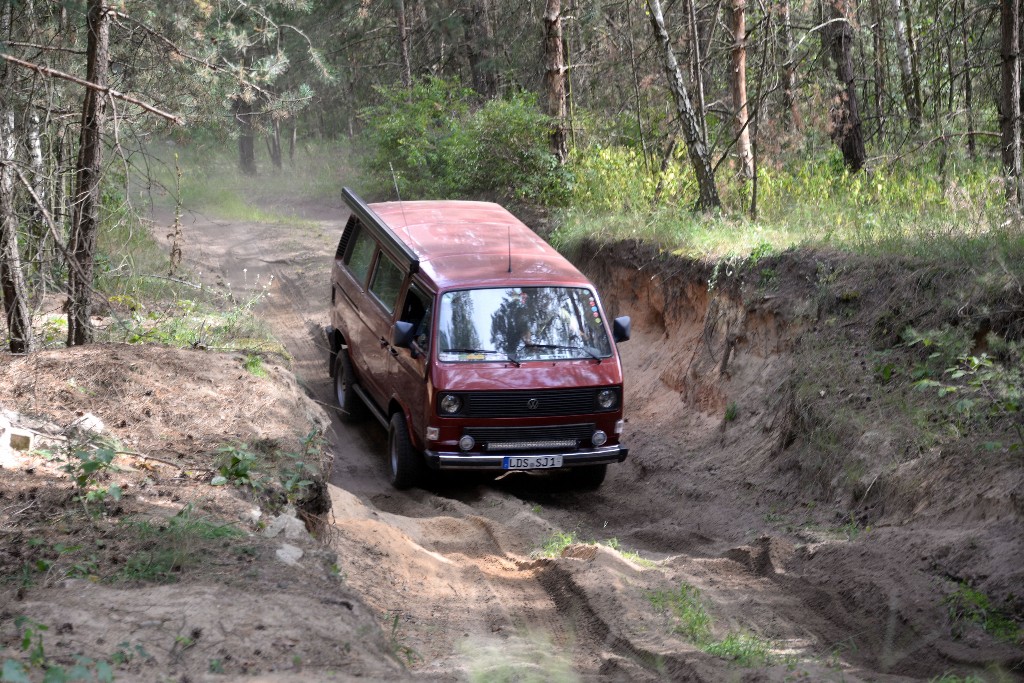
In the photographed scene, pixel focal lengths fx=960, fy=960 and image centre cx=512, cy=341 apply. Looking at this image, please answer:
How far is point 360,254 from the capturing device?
1079 centimetres

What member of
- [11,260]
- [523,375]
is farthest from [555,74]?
[11,260]

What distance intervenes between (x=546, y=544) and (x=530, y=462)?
1155 millimetres

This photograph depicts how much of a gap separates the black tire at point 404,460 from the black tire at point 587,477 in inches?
56.9

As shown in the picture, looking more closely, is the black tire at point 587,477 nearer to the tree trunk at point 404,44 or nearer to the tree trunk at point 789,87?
the tree trunk at point 789,87

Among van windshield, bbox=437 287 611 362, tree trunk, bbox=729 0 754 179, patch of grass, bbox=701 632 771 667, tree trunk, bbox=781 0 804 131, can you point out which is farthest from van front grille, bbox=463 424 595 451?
tree trunk, bbox=729 0 754 179

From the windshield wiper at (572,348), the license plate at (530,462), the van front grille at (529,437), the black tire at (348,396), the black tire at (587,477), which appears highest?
the windshield wiper at (572,348)

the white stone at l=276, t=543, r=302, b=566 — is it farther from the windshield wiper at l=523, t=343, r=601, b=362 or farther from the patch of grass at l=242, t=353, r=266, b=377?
the patch of grass at l=242, t=353, r=266, b=377

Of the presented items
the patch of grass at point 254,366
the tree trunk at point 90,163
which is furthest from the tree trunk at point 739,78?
the tree trunk at point 90,163

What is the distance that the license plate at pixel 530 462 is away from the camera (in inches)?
327

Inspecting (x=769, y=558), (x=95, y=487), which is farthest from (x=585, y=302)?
(x=95, y=487)

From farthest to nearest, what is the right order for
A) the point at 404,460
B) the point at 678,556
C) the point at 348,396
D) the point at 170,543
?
1. the point at 348,396
2. the point at 404,460
3. the point at 678,556
4. the point at 170,543

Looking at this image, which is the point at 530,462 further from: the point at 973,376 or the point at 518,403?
the point at 973,376

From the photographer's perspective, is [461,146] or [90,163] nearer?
[90,163]

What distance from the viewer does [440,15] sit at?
26.0 metres
